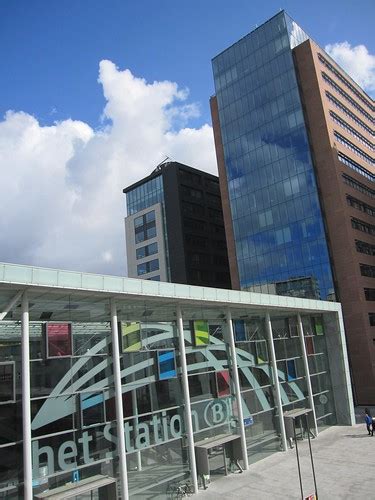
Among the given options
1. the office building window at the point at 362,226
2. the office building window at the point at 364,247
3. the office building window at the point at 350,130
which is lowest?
the office building window at the point at 364,247

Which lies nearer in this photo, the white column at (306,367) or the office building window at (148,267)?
the white column at (306,367)

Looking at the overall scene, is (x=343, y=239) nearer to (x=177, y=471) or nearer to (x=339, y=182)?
(x=339, y=182)

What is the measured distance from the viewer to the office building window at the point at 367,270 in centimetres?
5925

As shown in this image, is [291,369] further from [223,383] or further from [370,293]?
[370,293]

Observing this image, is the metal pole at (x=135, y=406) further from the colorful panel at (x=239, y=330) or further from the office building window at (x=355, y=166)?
the office building window at (x=355, y=166)

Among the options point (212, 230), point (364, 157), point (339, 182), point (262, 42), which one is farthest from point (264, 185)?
point (212, 230)

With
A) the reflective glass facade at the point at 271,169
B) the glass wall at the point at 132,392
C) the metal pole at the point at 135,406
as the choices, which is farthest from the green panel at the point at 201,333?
the reflective glass facade at the point at 271,169

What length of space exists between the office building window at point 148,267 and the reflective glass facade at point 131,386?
62.7 meters

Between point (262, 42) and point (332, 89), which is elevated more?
point (262, 42)

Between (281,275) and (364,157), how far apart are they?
24.2m

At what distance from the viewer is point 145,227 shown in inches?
3824

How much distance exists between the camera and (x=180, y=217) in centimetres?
9100

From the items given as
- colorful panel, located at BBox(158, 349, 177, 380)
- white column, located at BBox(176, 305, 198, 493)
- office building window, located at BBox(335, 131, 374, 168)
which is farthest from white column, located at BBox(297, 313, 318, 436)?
office building window, located at BBox(335, 131, 374, 168)

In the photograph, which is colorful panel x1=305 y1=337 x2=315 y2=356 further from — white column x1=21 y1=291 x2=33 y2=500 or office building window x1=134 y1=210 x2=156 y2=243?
office building window x1=134 y1=210 x2=156 y2=243
